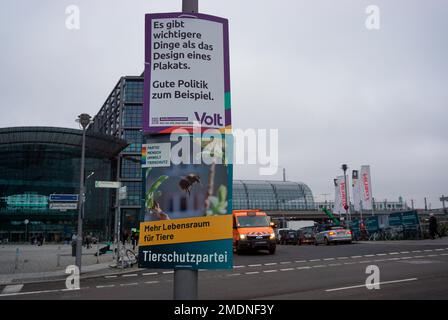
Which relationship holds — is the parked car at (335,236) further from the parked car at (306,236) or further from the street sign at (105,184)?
the street sign at (105,184)

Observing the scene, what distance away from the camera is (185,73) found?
3.80 m

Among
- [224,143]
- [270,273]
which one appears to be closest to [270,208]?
[270,273]

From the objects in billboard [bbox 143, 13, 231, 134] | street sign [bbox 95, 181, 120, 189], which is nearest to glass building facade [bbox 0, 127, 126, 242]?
street sign [bbox 95, 181, 120, 189]

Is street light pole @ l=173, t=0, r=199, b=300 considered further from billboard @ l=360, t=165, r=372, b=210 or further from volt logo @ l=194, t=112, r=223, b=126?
billboard @ l=360, t=165, r=372, b=210

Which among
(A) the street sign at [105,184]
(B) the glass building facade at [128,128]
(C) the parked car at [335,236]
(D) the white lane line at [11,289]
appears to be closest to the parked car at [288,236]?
(C) the parked car at [335,236]

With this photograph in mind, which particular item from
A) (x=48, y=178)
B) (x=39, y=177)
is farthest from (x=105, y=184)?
(x=39, y=177)

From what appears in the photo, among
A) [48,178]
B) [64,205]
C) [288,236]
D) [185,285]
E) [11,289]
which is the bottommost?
[288,236]

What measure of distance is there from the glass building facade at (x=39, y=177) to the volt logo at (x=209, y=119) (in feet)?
210

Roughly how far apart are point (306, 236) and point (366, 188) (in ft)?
33.3

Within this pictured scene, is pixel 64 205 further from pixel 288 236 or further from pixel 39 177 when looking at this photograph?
pixel 39 177

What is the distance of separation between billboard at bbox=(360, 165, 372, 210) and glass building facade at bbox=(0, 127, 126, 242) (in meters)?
41.8

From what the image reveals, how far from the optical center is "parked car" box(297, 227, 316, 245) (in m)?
34.6

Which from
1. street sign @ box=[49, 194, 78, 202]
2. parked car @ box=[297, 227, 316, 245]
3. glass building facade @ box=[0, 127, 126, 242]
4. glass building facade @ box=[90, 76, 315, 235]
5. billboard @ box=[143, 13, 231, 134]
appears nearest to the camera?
billboard @ box=[143, 13, 231, 134]
